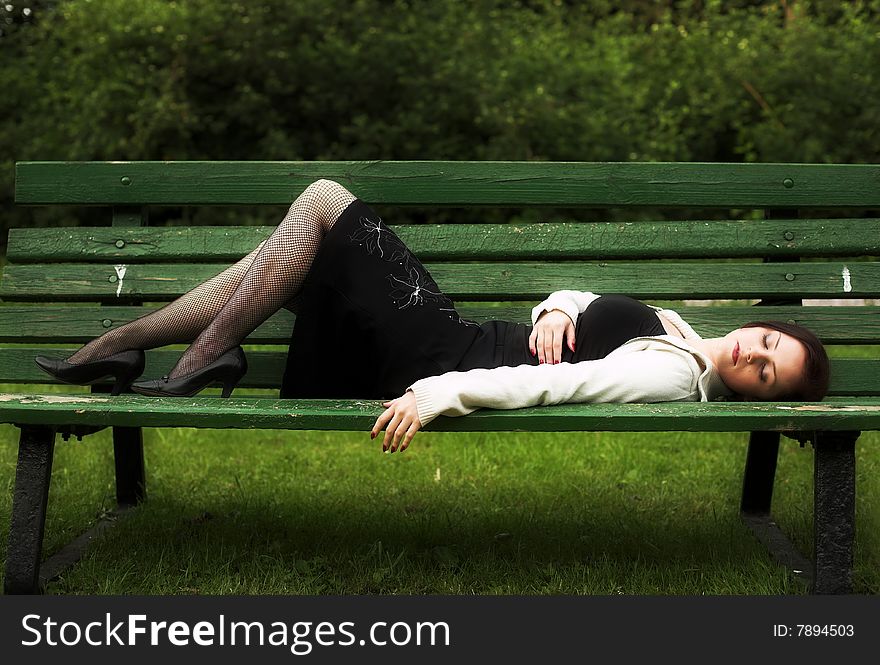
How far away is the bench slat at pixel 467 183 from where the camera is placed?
359cm

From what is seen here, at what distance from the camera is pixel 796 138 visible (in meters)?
8.20

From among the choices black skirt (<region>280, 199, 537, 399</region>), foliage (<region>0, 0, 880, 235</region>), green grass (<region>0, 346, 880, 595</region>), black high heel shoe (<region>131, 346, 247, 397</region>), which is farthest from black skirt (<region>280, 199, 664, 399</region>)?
foliage (<region>0, 0, 880, 235</region>)

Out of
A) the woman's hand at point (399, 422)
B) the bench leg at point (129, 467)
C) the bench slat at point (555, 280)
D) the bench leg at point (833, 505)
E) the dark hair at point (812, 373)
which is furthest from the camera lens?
the bench leg at point (129, 467)

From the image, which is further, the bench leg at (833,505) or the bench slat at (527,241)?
the bench slat at (527,241)

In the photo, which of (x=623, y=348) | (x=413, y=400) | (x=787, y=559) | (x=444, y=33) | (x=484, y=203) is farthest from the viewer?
(x=444, y=33)

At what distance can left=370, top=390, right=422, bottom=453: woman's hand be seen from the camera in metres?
2.51

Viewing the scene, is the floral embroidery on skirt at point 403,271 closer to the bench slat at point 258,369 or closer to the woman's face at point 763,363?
the bench slat at point 258,369

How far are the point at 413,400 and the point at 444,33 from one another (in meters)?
5.97

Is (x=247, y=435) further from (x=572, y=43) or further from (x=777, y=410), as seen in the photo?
(x=572, y=43)

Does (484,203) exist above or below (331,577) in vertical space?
above

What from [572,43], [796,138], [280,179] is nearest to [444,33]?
[572,43]

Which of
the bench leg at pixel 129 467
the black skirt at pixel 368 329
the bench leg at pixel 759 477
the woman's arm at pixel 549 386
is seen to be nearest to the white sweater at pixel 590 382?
the woman's arm at pixel 549 386

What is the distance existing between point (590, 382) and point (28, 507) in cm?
150

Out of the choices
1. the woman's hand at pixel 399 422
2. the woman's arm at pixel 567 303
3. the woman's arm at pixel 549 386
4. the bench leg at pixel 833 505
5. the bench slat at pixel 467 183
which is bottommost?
the bench leg at pixel 833 505
